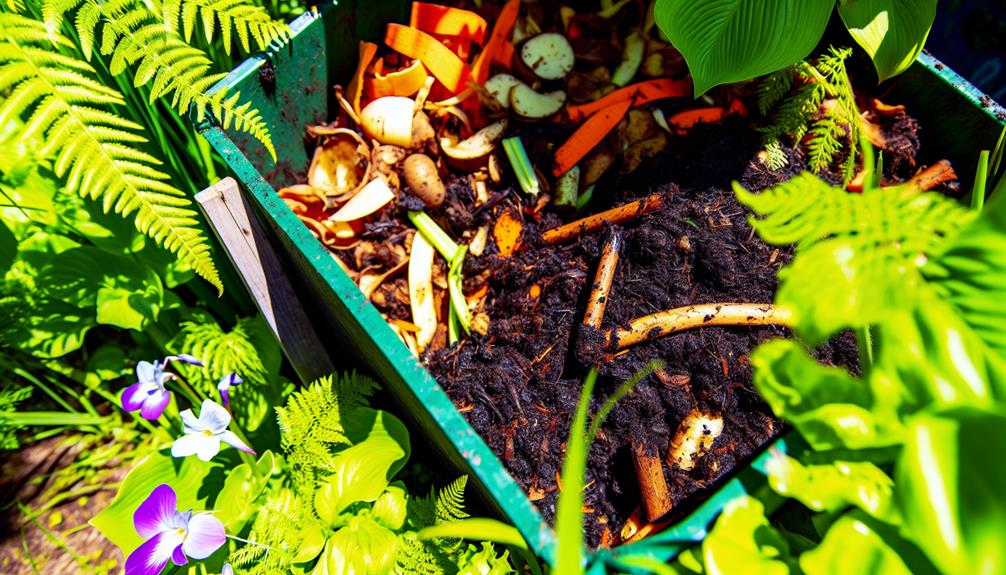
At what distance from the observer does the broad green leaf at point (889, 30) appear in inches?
49.5

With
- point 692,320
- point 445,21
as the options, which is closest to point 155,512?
point 692,320

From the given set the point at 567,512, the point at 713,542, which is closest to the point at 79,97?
the point at 567,512

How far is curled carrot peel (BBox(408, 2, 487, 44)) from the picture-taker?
164 centimetres

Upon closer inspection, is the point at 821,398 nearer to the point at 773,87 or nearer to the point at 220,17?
the point at 773,87

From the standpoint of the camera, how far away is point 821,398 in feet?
2.25

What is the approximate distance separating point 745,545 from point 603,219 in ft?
2.75

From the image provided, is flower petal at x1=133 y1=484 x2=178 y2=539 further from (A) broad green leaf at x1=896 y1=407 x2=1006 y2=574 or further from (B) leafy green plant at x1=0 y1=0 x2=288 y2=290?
(A) broad green leaf at x1=896 y1=407 x2=1006 y2=574

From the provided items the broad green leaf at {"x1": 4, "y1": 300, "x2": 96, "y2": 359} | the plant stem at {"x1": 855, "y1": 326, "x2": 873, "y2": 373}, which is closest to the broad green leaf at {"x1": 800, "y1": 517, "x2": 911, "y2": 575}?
the plant stem at {"x1": 855, "y1": 326, "x2": 873, "y2": 373}

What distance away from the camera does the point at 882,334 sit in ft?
1.97

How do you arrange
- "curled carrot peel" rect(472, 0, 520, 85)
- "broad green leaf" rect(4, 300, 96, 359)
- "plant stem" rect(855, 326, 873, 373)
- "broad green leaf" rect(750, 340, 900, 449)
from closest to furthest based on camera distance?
"broad green leaf" rect(750, 340, 900, 449) → "plant stem" rect(855, 326, 873, 373) → "broad green leaf" rect(4, 300, 96, 359) → "curled carrot peel" rect(472, 0, 520, 85)

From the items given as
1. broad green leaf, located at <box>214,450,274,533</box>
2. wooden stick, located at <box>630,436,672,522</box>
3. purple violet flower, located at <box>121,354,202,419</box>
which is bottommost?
wooden stick, located at <box>630,436,672,522</box>

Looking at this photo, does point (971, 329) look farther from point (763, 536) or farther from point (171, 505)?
point (171, 505)

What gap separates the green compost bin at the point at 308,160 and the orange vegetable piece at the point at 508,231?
0.45m

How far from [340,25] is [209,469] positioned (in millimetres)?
1166
